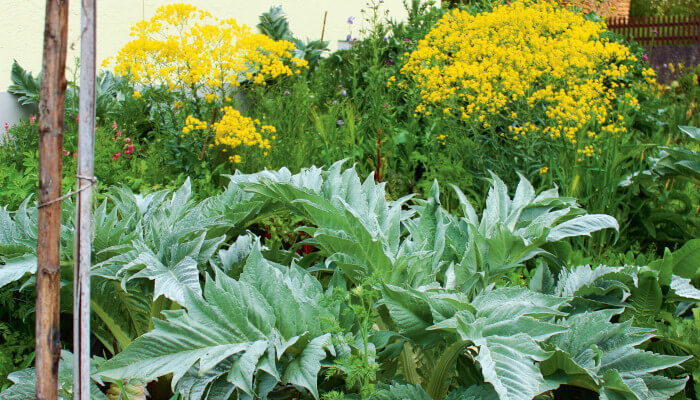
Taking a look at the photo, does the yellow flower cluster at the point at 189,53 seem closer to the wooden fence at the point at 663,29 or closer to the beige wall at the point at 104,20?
the beige wall at the point at 104,20

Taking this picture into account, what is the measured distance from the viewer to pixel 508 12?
12.9ft

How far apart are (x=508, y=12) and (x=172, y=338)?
11.1 ft

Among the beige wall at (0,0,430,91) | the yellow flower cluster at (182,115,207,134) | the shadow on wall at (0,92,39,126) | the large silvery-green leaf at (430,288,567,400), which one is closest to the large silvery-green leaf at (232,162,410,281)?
the large silvery-green leaf at (430,288,567,400)

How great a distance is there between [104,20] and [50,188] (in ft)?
12.5

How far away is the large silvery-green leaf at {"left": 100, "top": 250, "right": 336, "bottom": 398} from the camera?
1389 mm

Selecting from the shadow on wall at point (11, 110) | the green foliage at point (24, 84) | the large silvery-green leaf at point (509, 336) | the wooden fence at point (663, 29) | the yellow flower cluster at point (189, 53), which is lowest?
the large silvery-green leaf at point (509, 336)

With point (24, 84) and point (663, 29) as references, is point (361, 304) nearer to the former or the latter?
point (24, 84)

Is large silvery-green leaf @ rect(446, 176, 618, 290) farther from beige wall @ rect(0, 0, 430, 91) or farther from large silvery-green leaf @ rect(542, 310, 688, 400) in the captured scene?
beige wall @ rect(0, 0, 430, 91)

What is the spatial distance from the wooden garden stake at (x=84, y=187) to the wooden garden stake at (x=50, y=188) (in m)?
0.05

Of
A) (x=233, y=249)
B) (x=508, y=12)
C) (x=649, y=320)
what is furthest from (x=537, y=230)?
(x=508, y=12)

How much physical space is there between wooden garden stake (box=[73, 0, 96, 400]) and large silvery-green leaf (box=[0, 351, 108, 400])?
1.49 feet

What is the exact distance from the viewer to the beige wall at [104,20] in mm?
4066

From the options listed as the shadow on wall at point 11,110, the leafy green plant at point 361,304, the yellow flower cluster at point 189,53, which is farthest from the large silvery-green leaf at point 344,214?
the shadow on wall at point 11,110

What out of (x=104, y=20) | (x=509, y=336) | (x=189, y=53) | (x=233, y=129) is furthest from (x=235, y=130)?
(x=509, y=336)
